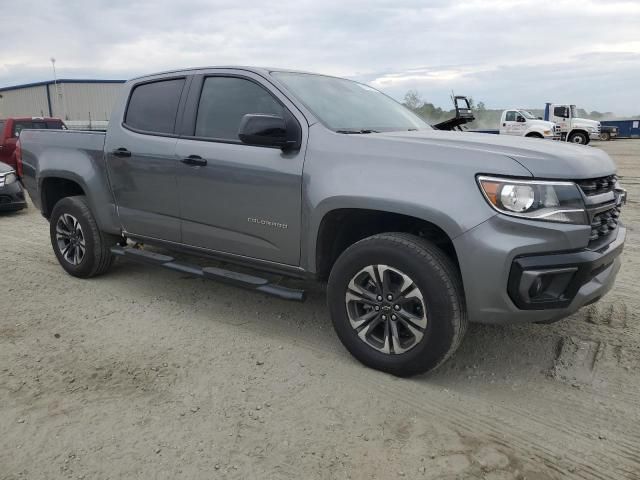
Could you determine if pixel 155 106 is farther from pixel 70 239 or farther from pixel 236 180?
pixel 70 239

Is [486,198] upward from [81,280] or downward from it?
upward

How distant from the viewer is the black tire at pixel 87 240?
4.94 m

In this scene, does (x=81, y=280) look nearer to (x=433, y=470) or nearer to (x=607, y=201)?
(x=433, y=470)

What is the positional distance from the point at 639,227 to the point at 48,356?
6.85 meters

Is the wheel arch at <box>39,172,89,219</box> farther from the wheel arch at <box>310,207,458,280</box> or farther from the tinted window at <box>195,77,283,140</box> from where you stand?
the wheel arch at <box>310,207,458,280</box>

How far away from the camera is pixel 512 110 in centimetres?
2544

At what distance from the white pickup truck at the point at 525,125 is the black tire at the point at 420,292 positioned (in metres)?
23.2

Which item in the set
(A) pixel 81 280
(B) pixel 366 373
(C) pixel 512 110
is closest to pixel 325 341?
(B) pixel 366 373

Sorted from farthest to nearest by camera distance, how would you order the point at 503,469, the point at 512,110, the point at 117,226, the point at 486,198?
the point at 512,110 < the point at 117,226 < the point at 486,198 < the point at 503,469

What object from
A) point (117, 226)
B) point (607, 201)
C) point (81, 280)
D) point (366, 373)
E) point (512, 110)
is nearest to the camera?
point (607, 201)

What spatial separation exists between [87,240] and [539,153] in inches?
155

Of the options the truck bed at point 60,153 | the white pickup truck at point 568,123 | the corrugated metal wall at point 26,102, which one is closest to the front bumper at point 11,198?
the truck bed at point 60,153

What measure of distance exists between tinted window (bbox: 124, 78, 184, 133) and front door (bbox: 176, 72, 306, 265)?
249mm

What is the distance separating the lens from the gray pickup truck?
9.05 ft
